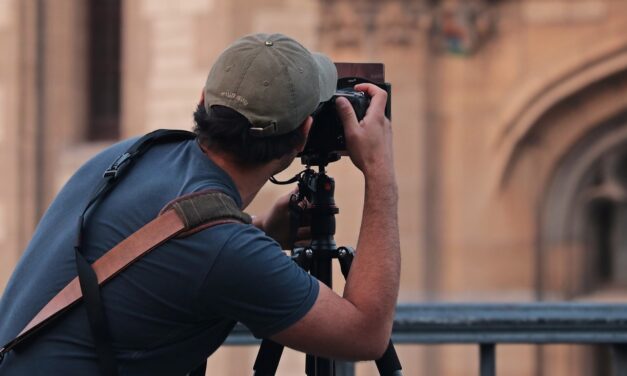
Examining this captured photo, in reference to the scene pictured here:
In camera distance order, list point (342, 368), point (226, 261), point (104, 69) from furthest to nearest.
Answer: point (104, 69)
point (342, 368)
point (226, 261)

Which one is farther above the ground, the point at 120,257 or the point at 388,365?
the point at 120,257

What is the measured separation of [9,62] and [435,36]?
9.58 ft

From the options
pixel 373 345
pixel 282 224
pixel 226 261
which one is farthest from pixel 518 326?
pixel 226 261

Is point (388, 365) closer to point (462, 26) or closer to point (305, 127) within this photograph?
point (305, 127)

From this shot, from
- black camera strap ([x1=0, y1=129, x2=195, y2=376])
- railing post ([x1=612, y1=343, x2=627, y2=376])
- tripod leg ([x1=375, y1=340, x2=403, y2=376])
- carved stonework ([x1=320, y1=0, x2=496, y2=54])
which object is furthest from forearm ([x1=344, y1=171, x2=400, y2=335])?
carved stonework ([x1=320, y1=0, x2=496, y2=54])

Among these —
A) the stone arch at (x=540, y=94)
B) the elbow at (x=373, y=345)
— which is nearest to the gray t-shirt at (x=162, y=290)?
the elbow at (x=373, y=345)

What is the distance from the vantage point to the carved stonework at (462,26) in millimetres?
7305

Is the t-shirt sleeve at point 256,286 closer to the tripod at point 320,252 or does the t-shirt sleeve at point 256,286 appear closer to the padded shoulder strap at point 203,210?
the padded shoulder strap at point 203,210

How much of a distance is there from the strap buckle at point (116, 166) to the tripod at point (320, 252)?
387 mm

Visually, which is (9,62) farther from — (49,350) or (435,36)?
(49,350)

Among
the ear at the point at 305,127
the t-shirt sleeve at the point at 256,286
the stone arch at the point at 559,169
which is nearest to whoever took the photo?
the t-shirt sleeve at the point at 256,286

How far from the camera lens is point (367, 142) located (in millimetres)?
2311

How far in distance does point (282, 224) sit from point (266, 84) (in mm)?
601

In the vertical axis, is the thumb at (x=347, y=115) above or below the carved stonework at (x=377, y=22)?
below
